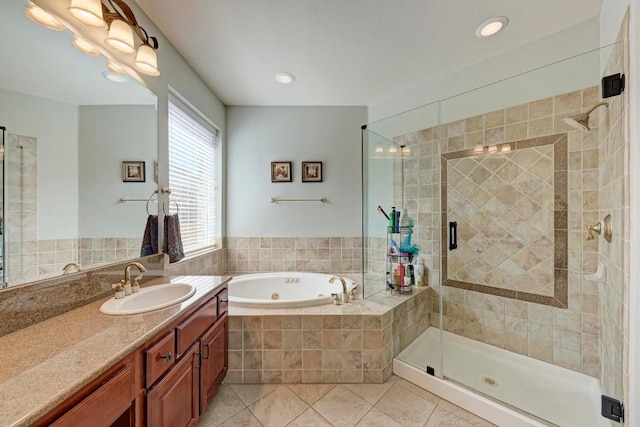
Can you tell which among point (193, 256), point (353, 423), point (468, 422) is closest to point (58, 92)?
point (193, 256)

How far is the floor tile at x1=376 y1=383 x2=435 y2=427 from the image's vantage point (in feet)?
4.99

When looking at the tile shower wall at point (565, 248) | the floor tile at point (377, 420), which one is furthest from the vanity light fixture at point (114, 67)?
the floor tile at point (377, 420)

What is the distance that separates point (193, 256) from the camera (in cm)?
232

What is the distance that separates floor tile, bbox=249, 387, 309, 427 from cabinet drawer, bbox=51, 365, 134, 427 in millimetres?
957

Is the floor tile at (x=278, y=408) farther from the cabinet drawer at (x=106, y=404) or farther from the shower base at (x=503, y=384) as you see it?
the cabinet drawer at (x=106, y=404)

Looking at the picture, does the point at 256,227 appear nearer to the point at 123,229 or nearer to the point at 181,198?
the point at 181,198

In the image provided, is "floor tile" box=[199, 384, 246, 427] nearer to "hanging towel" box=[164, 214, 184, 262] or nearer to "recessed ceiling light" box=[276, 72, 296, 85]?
"hanging towel" box=[164, 214, 184, 262]

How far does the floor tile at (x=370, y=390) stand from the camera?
170cm

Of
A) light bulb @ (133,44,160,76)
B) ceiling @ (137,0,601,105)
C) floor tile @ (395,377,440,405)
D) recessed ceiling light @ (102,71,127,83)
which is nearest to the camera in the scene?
recessed ceiling light @ (102,71,127,83)

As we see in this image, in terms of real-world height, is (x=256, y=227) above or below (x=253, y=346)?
above

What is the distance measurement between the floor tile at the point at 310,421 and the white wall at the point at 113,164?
1551mm

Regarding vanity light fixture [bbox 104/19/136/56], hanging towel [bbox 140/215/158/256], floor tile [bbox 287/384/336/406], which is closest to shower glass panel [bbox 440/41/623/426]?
floor tile [bbox 287/384/336/406]

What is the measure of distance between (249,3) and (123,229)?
1.61 metres

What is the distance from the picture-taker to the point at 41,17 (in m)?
1.05
